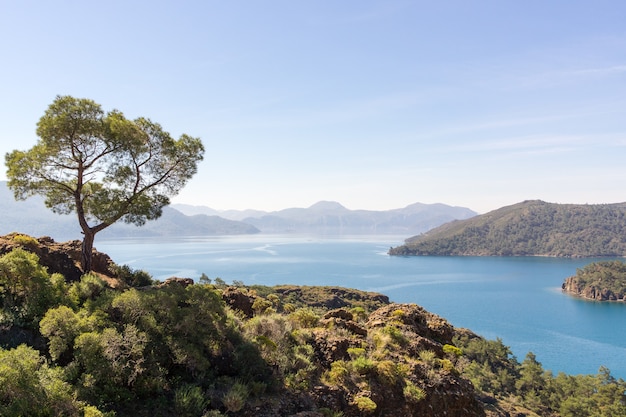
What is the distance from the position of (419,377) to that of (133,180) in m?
16.1

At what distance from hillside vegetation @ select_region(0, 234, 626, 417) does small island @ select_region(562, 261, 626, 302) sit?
575ft

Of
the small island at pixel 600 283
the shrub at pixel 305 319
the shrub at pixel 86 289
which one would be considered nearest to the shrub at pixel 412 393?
the shrub at pixel 305 319

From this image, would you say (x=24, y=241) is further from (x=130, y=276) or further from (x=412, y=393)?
(x=412, y=393)

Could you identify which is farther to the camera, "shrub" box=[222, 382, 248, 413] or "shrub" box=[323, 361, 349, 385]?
"shrub" box=[323, 361, 349, 385]

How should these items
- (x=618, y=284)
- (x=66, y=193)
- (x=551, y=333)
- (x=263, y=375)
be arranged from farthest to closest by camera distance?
(x=618, y=284), (x=551, y=333), (x=66, y=193), (x=263, y=375)

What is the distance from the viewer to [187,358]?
1170 centimetres

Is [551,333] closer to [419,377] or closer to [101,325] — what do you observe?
[419,377]

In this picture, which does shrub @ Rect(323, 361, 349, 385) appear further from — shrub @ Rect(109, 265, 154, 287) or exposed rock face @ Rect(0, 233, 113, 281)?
exposed rock face @ Rect(0, 233, 113, 281)

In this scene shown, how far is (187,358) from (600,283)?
637 feet

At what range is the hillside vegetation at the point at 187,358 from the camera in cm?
998

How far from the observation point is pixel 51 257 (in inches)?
686

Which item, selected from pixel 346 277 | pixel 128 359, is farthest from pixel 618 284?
pixel 128 359

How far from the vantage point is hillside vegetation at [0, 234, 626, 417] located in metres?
9.98

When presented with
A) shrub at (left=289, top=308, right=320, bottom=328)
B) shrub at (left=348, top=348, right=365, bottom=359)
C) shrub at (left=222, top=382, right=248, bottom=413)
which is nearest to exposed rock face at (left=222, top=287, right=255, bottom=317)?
shrub at (left=289, top=308, right=320, bottom=328)
